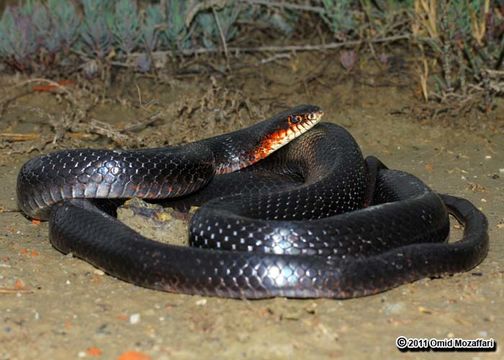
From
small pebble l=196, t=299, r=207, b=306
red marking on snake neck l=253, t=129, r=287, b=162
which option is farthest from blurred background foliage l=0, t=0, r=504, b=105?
small pebble l=196, t=299, r=207, b=306

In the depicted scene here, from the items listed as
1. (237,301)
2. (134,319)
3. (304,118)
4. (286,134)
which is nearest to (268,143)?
(286,134)

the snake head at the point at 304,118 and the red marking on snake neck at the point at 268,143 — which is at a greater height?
the snake head at the point at 304,118

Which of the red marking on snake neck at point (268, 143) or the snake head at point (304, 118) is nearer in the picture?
the snake head at point (304, 118)

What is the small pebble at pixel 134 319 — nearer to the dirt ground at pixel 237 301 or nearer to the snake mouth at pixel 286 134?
the dirt ground at pixel 237 301

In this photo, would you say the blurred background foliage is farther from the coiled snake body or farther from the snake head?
Answer: the coiled snake body

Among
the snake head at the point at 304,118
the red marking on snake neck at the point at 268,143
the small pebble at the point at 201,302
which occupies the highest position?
the snake head at the point at 304,118

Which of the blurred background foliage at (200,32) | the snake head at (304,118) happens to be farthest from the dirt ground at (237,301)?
the snake head at (304,118)

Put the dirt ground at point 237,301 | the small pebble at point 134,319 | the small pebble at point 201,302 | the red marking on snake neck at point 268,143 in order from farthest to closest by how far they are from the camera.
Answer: the red marking on snake neck at point 268,143, the small pebble at point 201,302, the small pebble at point 134,319, the dirt ground at point 237,301
